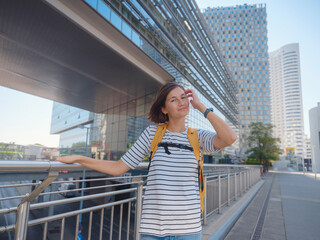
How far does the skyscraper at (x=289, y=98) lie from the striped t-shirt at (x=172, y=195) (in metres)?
133

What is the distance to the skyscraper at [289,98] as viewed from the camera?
119 m

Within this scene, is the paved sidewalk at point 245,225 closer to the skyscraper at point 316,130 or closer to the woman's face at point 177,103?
the woman's face at point 177,103

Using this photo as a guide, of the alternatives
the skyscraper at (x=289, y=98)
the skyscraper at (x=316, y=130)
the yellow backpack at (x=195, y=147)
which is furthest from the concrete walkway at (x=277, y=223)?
the skyscraper at (x=289, y=98)

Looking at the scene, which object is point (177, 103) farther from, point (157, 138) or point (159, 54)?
point (159, 54)

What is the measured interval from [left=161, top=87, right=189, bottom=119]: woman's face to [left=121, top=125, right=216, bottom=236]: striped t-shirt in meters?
0.19

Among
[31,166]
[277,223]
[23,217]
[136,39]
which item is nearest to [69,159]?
[31,166]

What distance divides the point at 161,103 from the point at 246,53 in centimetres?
8074

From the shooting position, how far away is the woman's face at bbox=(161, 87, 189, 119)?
4.73 feet

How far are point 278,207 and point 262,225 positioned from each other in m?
2.69

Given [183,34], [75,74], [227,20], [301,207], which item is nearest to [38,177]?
[75,74]

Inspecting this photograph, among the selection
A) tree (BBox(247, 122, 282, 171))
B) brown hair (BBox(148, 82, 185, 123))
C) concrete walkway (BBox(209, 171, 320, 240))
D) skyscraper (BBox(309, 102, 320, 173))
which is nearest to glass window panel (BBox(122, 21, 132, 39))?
concrete walkway (BBox(209, 171, 320, 240))

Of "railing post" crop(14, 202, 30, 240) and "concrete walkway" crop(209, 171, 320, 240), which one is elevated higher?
"railing post" crop(14, 202, 30, 240)

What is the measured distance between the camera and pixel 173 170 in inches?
50.0

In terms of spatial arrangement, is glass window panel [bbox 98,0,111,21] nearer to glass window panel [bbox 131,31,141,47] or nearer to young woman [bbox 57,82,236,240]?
glass window panel [bbox 131,31,141,47]
